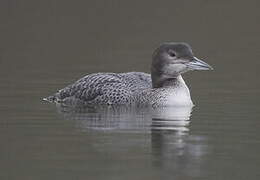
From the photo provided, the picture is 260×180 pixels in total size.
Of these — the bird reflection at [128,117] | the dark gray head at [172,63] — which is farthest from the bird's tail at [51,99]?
the dark gray head at [172,63]

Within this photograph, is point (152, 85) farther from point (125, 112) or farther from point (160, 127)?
point (160, 127)

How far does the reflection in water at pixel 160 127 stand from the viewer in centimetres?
1224

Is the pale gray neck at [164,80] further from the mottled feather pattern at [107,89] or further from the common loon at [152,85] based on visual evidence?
the mottled feather pattern at [107,89]

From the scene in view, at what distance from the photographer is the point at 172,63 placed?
16.9 metres

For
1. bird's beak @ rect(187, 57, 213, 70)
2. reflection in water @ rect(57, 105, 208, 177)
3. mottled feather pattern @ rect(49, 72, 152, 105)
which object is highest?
bird's beak @ rect(187, 57, 213, 70)

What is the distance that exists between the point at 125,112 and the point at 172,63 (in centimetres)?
106

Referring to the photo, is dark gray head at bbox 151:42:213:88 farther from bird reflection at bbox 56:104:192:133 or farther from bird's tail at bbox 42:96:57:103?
bird's tail at bbox 42:96:57:103

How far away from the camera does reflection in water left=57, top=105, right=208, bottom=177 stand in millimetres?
12242

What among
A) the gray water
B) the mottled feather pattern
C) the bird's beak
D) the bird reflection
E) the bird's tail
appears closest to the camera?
the gray water

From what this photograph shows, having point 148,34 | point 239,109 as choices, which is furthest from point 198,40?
point 239,109

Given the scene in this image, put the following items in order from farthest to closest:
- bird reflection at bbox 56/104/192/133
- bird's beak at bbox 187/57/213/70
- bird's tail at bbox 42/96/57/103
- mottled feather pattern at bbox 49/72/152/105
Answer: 1. bird's tail at bbox 42/96/57/103
2. mottled feather pattern at bbox 49/72/152/105
3. bird's beak at bbox 187/57/213/70
4. bird reflection at bbox 56/104/192/133

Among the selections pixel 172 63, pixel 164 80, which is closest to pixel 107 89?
pixel 164 80

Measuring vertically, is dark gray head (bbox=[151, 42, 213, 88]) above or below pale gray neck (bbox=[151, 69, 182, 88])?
above

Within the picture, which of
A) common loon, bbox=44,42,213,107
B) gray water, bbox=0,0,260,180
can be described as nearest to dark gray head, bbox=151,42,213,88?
common loon, bbox=44,42,213,107
